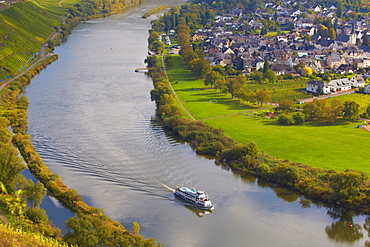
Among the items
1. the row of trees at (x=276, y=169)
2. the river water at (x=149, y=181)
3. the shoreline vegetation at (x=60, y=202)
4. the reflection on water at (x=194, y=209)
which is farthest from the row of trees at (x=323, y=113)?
the shoreline vegetation at (x=60, y=202)

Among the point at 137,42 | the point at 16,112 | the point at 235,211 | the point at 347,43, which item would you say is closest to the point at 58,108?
the point at 16,112

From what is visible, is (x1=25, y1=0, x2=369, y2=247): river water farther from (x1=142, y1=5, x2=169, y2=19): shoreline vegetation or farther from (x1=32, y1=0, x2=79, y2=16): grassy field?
(x1=142, y1=5, x2=169, y2=19): shoreline vegetation

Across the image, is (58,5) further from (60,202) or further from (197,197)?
(197,197)

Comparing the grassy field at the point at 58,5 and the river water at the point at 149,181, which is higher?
the grassy field at the point at 58,5

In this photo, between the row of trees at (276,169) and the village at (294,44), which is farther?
the village at (294,44)

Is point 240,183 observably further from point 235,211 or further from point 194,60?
point 194,60

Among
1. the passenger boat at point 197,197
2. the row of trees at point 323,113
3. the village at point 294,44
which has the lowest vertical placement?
the passenger boat at point 197,197

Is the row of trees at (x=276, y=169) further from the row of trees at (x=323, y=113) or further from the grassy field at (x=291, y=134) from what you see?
the row of trees at (x=323, y=113)
